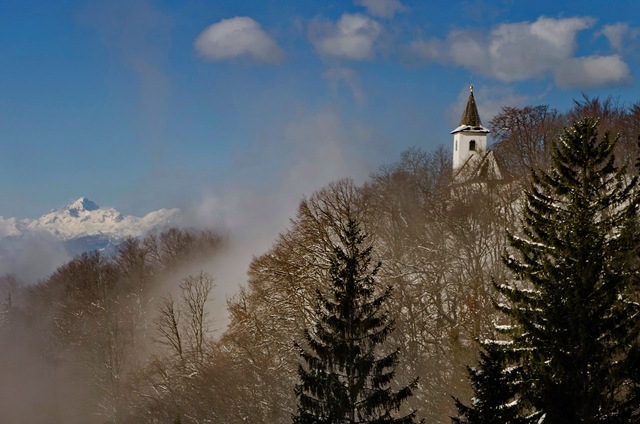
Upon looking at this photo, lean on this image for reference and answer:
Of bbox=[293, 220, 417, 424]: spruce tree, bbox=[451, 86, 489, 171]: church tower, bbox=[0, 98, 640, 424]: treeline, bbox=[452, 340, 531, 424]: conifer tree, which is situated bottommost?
bbox=[452, 340, 531, 424]: conifer tree

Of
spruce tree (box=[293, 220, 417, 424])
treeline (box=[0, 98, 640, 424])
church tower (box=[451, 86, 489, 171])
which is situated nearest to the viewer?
spruce tree (box=[293, 220, 417, 424])

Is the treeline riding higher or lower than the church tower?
lower

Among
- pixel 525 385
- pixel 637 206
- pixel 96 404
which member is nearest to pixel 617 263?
pixel 637 206

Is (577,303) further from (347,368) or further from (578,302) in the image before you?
(347,368)

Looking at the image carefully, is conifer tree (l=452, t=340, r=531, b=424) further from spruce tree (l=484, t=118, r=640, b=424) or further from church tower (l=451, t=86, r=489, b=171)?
church tower (l=451, t=86, r=489, b=171)

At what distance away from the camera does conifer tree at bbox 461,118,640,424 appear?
1377 centimetres

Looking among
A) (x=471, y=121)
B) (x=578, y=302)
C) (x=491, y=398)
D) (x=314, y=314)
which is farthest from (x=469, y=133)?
(x=491, y=398)

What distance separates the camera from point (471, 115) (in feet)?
216

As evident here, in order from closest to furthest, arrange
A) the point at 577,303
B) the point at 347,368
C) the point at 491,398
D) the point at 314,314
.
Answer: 1. the point at 491,398
2. the point at 577,303
3. the point at 347,368
4. the point at 314,314

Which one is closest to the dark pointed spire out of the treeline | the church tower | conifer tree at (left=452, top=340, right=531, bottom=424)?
the church tower

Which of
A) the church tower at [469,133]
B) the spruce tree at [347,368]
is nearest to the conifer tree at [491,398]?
the spruce tree at [347,368]

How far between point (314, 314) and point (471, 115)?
4468 centimetres

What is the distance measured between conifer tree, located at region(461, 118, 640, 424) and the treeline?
8.83 ft

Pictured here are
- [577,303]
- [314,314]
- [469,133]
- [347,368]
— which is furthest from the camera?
[469,133]
